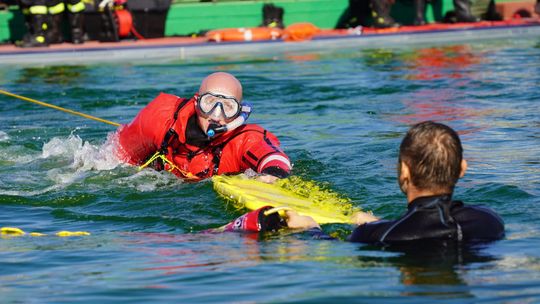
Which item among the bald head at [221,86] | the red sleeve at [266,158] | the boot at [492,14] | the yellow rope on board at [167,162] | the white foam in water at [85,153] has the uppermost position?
the bald head at [221,86]

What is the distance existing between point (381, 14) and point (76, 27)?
5.15 m

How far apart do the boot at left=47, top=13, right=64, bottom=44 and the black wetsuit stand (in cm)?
1244

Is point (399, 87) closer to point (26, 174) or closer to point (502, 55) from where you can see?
point (502, 55)

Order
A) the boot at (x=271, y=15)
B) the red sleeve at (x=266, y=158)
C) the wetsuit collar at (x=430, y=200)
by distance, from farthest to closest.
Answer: the boot at (x=271, y=15) < the red sleeve at (x=266, y=158) < the wetsuit collar at (x=430, y=200)

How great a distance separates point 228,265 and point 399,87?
26.7 ft

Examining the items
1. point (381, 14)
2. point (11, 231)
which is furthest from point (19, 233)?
point (381, 14)

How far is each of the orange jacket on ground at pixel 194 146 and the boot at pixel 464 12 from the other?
475 inches

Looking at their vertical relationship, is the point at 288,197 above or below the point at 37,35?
above

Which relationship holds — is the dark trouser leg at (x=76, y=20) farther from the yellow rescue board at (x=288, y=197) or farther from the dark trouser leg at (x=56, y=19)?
the yellow rescue board at (x=288, y=197)

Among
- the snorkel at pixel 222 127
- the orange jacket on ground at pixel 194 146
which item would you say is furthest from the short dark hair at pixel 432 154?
the snorkel at pixel 222 127

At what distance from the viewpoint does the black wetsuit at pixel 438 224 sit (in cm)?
461

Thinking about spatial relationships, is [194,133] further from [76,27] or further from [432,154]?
[76,27]

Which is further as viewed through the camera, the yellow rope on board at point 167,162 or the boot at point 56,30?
the boot at point 56,30

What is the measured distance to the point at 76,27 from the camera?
16.6 m
